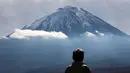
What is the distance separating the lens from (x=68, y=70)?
8148 millimetres

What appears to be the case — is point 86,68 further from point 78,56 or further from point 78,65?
point 78,56

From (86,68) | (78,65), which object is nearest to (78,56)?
(78,65)

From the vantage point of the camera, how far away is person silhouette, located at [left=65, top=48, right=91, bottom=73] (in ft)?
26.2

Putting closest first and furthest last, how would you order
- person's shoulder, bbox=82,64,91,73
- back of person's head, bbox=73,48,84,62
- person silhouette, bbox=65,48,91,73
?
person's shoulder, bbox=82,64,91,73 < person silhouette, bbox=65,48,91,73 < back of person's head, bbox=73,48,84,62

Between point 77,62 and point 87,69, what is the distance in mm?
395

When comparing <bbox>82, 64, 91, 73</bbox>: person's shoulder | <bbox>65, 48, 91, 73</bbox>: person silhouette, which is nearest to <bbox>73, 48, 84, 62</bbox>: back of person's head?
<bbox>65, 48, 91, 73</bbox>: person silhouette

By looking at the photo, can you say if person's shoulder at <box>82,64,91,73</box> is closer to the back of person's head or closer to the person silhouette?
the person silhouette

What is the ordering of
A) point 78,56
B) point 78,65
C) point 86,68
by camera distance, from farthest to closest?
1. point 78,56
2. point 78,65
3. point 86,68

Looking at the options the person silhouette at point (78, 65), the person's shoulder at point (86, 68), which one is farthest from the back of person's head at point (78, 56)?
the person's shoulder at point (86, 68)

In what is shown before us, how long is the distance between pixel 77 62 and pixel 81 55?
189mm

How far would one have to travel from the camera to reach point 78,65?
26.7 feet

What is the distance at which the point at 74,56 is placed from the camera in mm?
8297

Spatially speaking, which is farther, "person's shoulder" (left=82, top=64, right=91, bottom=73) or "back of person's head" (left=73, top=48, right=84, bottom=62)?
"back of person's head" (left=73, top=48, right=84, bottom=62)

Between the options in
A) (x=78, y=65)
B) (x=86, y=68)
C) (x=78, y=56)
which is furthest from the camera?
(x=78, y=56)
